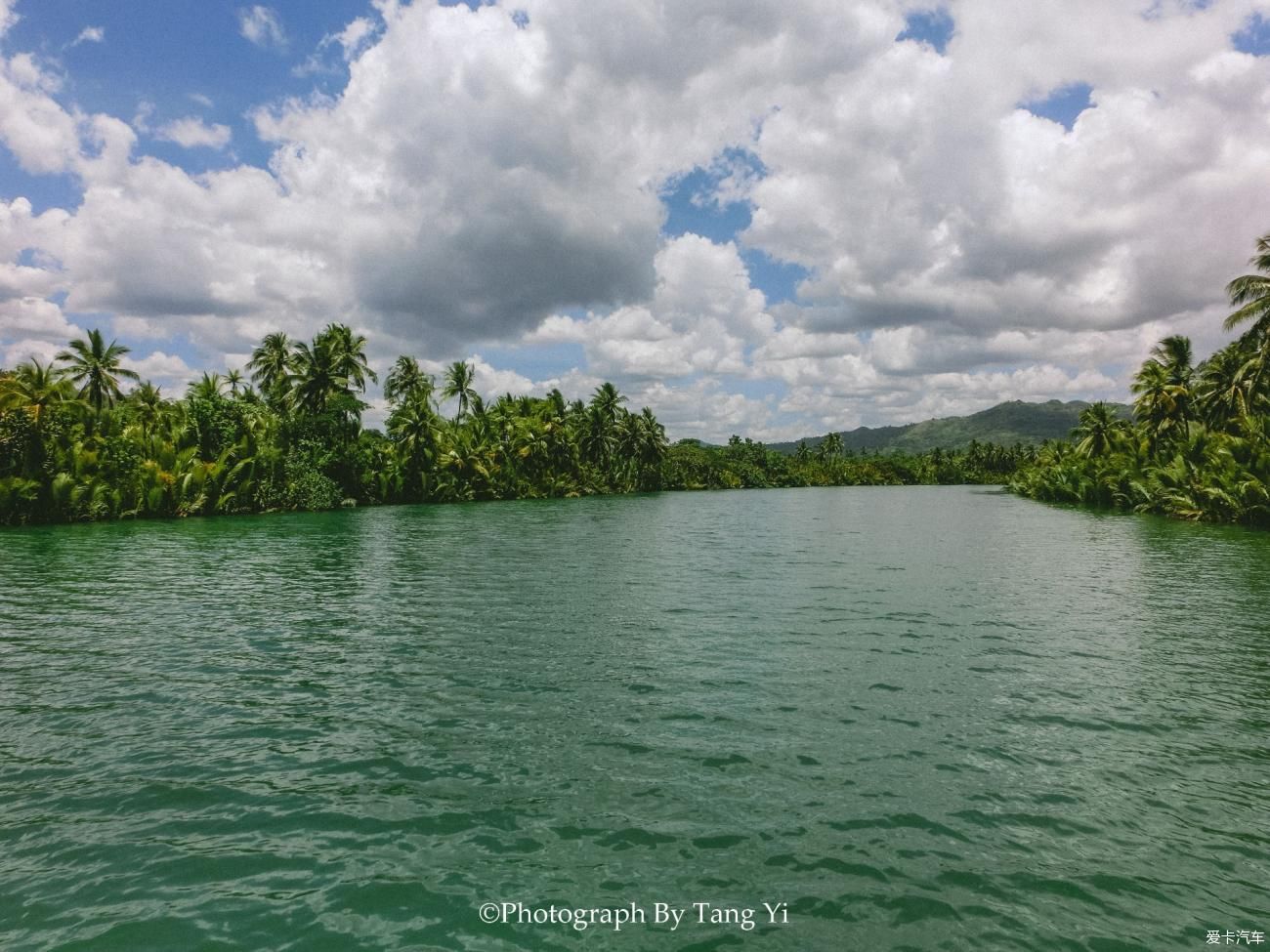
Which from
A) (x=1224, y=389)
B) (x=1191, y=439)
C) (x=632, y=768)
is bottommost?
(x=632, y=768)

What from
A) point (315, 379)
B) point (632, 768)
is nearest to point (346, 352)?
point (315, 379)

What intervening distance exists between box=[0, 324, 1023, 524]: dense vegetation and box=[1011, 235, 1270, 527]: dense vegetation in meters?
70.7

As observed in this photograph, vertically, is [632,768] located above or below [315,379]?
below

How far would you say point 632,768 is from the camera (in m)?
9.03

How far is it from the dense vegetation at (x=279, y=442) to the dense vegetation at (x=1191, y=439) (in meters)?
70.7

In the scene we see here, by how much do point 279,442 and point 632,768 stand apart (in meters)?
68.5

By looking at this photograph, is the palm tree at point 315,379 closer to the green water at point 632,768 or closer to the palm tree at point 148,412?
the palm tree at point 148,412

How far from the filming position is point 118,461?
5209 centimetres

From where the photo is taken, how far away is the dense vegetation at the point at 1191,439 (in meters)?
46.0

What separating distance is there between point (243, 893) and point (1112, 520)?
208 ft

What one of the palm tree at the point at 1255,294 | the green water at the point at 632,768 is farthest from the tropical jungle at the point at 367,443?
the green water at the point at 632,768

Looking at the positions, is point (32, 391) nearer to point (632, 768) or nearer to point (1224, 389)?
point (632, 768)

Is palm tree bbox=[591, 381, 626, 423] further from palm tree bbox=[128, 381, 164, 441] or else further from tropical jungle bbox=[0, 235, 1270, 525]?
palm tree bbox=[128, 381, 164, 441]

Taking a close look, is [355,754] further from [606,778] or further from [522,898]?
[522,898]
